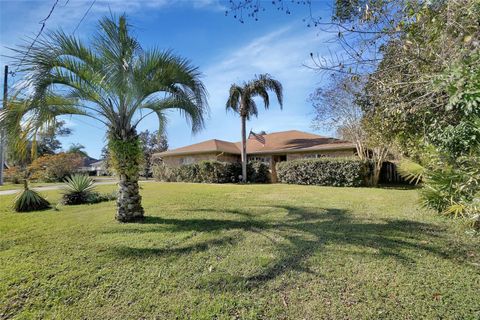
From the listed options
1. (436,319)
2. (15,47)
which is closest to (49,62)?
(15,47)

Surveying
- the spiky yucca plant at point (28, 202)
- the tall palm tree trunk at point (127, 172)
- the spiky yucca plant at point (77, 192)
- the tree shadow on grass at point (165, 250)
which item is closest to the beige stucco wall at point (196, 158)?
the spiky yucca plant at point (77, 192)

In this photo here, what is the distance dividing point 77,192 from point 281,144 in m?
17.6

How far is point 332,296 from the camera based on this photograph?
144 inches

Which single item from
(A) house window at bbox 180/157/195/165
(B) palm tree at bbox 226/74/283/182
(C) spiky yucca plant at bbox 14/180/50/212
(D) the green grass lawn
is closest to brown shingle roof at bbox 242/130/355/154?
(B) palm tree at bbox 226/74/283/182

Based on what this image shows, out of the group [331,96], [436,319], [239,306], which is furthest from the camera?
[331,96]

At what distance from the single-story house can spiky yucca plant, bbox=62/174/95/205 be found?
524 inches

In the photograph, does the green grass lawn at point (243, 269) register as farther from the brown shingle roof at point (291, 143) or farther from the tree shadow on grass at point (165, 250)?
the brown shingle roof at point (291, 143)

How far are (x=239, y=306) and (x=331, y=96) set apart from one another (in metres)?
18.7

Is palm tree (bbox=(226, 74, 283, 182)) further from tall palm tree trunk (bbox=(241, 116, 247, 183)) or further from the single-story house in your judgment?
the single-story house

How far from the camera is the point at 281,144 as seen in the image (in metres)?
24.8

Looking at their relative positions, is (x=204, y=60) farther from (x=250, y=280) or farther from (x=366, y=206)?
(x=366, y=206)

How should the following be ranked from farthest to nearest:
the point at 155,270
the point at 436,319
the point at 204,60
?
the point at 204,60
the point at 155,270
the point at 436,319

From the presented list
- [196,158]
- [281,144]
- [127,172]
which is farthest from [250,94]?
[127,172]

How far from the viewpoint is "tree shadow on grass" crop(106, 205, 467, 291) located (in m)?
4.48
